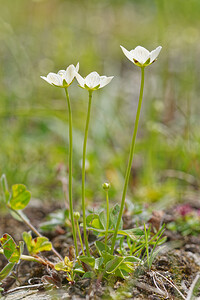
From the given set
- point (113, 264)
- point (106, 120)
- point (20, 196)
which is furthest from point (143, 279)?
point (106, 120)

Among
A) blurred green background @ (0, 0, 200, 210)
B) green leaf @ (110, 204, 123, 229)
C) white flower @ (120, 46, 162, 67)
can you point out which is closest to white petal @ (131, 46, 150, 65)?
white flower @ (120, 46, 162, 67)

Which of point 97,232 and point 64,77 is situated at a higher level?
point 64,77

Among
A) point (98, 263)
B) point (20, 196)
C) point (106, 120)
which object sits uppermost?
point (106, 120)

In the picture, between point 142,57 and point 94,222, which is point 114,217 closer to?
point 94,222

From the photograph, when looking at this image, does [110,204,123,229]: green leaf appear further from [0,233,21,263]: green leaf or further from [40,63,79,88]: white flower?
[40,63,79,88]: white flower

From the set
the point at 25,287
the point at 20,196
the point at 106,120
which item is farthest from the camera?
the point at 106,120

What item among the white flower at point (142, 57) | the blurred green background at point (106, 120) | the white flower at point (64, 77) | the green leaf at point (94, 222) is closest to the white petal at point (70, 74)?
the white flower at point (64, 77)

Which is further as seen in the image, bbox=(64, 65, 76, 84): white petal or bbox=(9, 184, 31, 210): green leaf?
bbox=(9, 184, 31, 210): green leaf
